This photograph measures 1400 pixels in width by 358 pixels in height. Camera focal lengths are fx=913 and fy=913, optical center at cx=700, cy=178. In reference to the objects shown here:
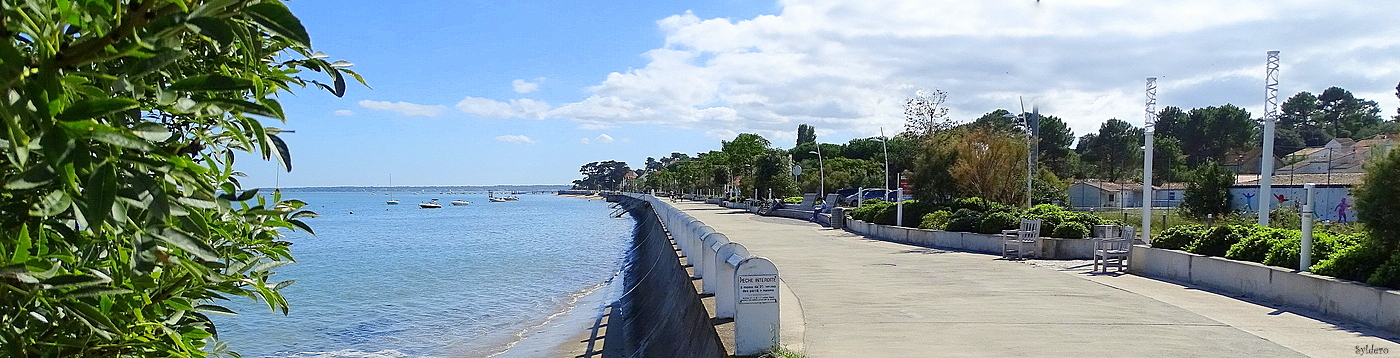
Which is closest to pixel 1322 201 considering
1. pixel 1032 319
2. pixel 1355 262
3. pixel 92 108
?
pixel 1355 262

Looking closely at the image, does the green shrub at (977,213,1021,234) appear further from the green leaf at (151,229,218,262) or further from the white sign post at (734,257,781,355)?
the green leaf at (151,229,218,262)

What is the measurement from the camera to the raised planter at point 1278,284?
8.34 metres

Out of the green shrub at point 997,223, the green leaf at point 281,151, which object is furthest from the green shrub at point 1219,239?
the green leaf at point 281,151

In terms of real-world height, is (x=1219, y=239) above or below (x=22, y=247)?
below

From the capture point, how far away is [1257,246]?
11320 mm

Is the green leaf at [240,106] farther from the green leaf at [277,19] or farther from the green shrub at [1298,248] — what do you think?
the green shrub at [1298,248]

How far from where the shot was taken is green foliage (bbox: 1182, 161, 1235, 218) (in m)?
28.0

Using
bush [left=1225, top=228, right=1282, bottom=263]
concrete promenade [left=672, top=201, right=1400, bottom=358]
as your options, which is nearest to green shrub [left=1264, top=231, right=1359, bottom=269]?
bush [left=1225, top=228, right=1282, bottom=263]

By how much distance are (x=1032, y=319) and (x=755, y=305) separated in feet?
11.8

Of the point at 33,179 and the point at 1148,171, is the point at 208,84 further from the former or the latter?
the point at 1148,171

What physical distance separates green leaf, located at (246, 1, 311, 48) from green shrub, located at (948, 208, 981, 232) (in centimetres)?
1980

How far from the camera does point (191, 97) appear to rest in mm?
1637

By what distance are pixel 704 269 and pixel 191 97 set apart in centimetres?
935

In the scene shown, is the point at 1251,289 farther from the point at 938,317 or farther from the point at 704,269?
the point at 704,269
